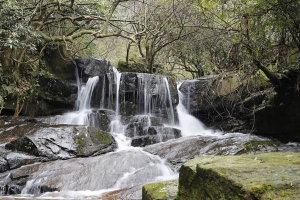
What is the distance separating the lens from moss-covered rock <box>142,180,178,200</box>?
10.8ft

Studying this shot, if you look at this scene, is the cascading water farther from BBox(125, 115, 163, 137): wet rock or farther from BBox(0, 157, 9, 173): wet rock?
BBox(125, 115, 163, 137): wet rock

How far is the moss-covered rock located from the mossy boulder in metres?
0.17

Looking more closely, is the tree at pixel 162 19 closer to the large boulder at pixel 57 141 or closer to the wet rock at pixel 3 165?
the large boulder at pixel 57 141

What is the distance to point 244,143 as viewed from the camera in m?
7.39

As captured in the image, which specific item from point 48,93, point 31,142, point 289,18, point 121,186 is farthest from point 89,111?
point 289,18

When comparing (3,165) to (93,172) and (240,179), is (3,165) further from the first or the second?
(240,179)

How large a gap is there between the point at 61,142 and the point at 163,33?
844cm

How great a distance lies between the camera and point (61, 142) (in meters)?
8.33

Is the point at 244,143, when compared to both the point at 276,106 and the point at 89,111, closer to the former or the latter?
the point at 276,106

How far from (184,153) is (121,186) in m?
2.07

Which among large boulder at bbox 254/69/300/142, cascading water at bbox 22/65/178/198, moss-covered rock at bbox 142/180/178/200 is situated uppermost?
large boulder at bbox 254/69/300/142

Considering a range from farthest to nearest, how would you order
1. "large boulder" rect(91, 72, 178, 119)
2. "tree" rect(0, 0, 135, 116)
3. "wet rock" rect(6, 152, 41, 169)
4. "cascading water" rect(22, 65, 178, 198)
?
"large boulder" rect(91, 72, 178, 119)
"tree" rect(0, 0, 135, 116)
"wet rock" rect(6, 152, 41, 169)
"cascading water" rect(22, 65, 178, 198)

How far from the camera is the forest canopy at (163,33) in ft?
19.9

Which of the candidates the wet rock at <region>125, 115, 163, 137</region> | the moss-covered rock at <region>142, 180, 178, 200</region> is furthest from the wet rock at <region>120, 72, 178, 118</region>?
the moss-covered rock at <region>142, 180, 178, 200</region>
